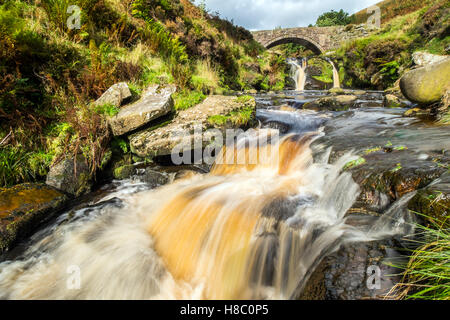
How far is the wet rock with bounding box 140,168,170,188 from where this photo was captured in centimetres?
420

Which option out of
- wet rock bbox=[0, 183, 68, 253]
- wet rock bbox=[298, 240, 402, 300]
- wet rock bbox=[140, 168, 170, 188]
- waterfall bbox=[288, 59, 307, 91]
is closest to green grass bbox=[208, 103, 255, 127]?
wet rock bbox=[140, 168, 170, 188]

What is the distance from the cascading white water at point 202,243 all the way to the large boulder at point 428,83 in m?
3.71

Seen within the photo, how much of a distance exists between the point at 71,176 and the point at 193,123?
8.01 ft

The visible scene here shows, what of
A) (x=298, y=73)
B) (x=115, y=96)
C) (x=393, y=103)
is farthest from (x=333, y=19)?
(x=115, y=96)

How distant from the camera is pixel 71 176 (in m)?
3.73

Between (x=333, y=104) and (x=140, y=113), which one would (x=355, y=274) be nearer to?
(x=140, y=113)

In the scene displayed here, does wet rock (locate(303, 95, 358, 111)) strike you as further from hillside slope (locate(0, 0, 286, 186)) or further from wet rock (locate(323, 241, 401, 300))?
wet rock (locate(323, 241, 401, 300))

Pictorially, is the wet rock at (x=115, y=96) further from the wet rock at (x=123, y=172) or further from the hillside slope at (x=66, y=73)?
the wet rock at (x=123, y=172)

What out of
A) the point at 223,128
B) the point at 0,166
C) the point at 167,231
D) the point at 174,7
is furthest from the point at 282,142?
the point at 174,7

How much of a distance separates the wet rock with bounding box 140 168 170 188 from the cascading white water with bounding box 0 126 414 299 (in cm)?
43

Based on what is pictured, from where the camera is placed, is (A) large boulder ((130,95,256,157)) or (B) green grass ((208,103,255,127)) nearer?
(A) large boulder ((130,95,256,157))

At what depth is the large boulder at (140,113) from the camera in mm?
4305
